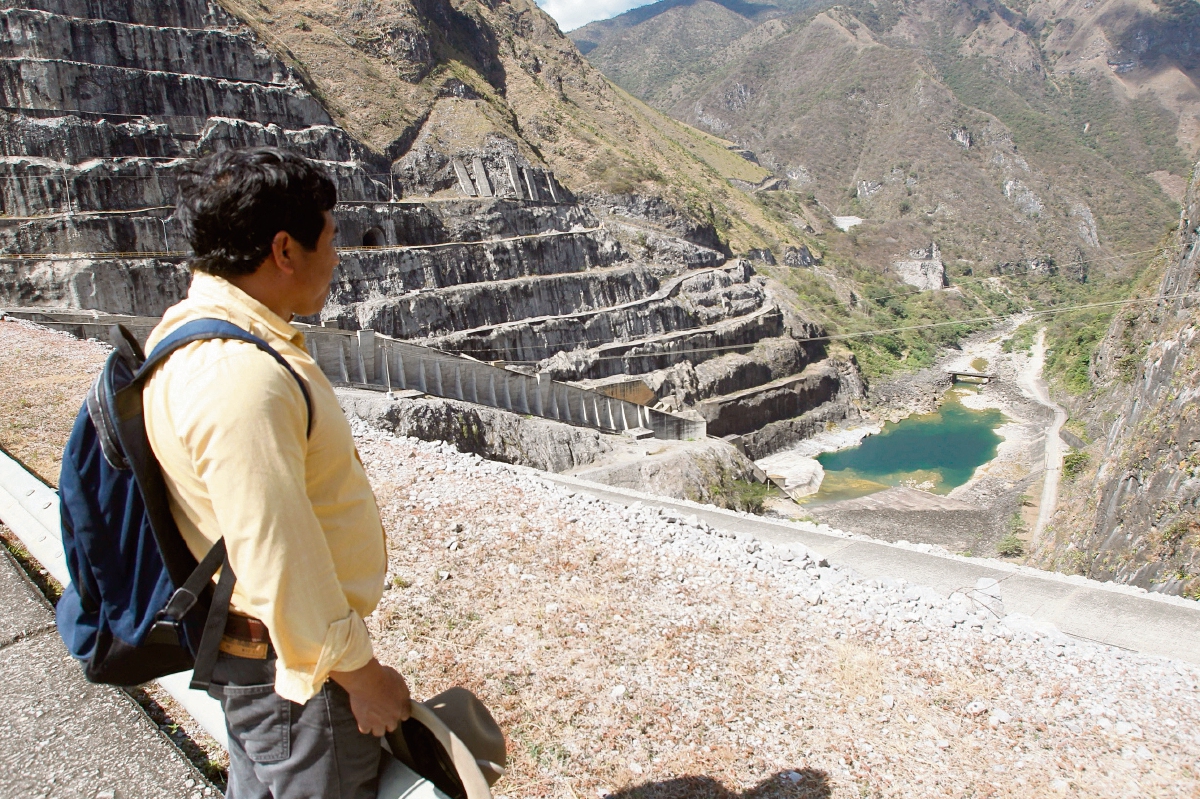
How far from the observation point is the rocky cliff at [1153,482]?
1191 centimetres

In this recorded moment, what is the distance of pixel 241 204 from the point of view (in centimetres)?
169

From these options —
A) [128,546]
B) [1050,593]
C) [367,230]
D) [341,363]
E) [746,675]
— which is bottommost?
[1050,593]

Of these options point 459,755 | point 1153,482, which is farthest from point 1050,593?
point 1153,482

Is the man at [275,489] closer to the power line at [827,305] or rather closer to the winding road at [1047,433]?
the winding road at [1047,433]

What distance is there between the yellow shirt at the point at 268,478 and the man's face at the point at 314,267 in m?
0.14

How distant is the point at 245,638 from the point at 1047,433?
42.3m

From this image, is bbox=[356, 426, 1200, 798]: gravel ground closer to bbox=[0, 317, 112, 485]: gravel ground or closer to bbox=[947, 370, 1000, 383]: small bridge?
bbox=[0, 317, 112, 485]: gravel ground

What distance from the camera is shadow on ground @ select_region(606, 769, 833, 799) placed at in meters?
3.56

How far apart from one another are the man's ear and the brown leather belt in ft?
2.70

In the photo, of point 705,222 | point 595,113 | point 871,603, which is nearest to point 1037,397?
point 705,222

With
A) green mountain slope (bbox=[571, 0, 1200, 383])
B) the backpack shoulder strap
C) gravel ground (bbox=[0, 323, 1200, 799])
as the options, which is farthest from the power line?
the backpack shoulder strap

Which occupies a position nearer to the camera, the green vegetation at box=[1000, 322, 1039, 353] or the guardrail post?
the guardrail post

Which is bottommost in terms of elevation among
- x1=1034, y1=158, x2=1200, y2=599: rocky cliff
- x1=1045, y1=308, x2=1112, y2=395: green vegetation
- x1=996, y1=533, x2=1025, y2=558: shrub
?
x1=1045, y1=308, x2=1112, y2=395: green vegetation

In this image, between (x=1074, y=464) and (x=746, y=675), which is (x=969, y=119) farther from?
(x=746, y=675)
